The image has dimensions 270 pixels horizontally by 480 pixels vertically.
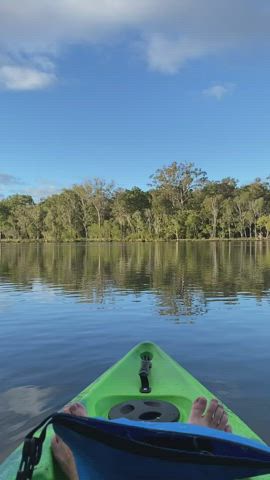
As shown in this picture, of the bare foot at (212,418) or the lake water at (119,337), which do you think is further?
the lake water at (119,337)

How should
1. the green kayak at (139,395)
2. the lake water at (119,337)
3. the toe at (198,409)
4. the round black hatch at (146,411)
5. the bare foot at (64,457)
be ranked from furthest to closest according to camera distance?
1. the lake water at (119,337)
2. the round black hatch at (146,411)
3. the toe at (198,409)
4. the green kayak at (139,395)
5. the bare foot at (64,457)

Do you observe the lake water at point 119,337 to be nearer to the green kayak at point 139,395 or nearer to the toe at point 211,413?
the green kayak at point 139,395

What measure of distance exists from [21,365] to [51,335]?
8.04ft

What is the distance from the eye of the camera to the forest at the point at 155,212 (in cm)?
10200

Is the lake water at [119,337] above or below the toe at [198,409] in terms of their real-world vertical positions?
below

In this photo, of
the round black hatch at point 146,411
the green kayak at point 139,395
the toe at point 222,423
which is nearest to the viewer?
the green kayak at point 139,395

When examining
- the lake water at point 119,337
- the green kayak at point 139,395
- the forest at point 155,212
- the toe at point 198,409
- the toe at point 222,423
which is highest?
the forest at point 155,212

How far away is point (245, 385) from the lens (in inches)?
290

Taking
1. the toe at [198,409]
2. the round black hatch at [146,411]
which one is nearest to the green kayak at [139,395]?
the round black hatch at [146,411]

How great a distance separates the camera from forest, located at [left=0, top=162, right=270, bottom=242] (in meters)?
102

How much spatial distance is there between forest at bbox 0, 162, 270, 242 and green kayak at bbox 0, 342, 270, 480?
9488 centimetres

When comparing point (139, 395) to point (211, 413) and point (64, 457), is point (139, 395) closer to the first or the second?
point (211, 413)

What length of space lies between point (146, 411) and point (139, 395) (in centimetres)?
60

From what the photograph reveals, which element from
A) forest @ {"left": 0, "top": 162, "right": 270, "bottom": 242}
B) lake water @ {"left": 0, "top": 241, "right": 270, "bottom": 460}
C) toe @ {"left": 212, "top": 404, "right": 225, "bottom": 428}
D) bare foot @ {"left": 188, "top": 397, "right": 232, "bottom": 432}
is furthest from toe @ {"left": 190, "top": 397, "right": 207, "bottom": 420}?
forest @ {"left": 0, "top": 162, "right": 270, "bottom": 242}
